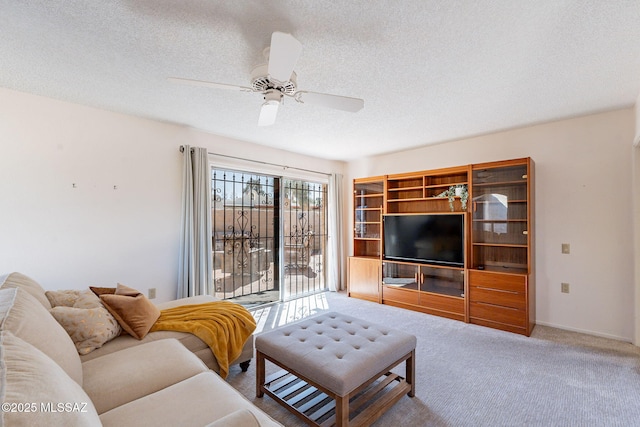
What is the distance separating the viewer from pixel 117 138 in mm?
3123

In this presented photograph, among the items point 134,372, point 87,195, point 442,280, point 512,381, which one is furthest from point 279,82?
point 442,280

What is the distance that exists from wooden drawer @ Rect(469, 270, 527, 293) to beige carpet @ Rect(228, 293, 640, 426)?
0.52 metres

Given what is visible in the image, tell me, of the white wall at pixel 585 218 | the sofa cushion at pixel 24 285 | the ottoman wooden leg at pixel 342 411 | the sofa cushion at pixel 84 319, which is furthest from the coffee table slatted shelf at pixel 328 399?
the white wall at pixel 585 218

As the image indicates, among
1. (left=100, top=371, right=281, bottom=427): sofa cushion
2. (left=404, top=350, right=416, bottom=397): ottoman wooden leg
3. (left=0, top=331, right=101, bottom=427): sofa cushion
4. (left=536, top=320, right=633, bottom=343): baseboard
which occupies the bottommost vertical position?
(left=536, top=320, right=633, bottom=343): baseboard

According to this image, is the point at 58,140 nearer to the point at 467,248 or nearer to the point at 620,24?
the point at 620,24

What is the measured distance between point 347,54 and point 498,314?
11.0 ft

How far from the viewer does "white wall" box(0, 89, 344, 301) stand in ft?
8.52

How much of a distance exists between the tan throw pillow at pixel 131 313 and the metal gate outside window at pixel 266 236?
6.02 feet

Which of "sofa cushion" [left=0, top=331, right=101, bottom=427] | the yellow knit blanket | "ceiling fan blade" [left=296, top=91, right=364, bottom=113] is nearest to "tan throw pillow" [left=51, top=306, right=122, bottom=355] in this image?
the yellow knit blanket

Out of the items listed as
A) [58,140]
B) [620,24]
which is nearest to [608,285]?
[620,24]

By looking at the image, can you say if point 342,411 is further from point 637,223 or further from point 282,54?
point 637,223

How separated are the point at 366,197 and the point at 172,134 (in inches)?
125

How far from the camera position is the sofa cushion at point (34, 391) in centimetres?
67

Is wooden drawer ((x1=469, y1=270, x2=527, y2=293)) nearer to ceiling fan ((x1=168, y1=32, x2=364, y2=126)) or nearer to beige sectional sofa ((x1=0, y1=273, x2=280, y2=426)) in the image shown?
ceiling fan ((x1=168, y1=32, x2=364, y2=126))
